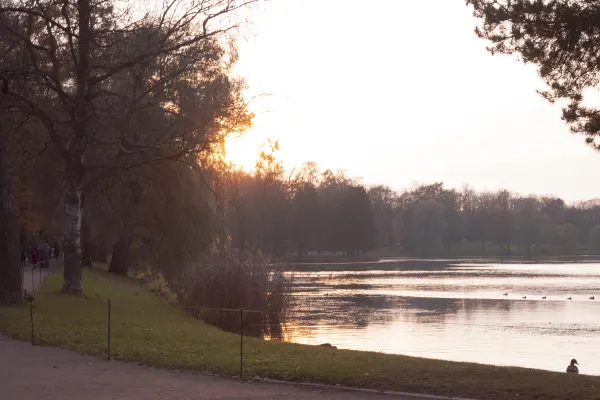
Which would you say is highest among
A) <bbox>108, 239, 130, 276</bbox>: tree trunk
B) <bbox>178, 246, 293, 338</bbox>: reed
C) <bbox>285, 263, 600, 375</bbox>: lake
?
<bbox>108, 239, 130, 276</bbox>: tree trunk

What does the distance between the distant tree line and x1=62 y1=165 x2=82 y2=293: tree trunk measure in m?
52.6

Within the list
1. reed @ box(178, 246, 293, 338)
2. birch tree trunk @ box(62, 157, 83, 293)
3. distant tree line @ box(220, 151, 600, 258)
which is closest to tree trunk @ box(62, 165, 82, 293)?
birch tree trunk @ box(62, 157, 83, 293)

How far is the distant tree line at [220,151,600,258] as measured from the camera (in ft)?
363

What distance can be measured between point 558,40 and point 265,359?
26.0ft

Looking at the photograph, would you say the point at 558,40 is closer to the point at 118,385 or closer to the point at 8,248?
the point at 118,385

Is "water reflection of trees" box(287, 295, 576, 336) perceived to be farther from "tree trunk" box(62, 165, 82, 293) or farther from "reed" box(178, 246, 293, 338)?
"tree trunk" box(62, 165, 82, 293)

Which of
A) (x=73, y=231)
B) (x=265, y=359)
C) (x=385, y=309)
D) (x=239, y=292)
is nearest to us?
(x=265, y=359)

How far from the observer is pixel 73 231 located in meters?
28.1

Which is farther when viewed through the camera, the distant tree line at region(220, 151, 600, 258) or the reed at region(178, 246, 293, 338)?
the distant tree line at region(220, 151, 600, 258)

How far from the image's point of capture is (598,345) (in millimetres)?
25484

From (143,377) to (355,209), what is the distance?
10713 cm

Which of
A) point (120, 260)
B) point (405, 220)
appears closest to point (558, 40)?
point (120, 260)

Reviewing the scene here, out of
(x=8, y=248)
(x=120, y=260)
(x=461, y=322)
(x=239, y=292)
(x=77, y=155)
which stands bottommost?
(x=461, y=322)

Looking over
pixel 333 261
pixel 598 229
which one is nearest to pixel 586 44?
pixel 333 261
